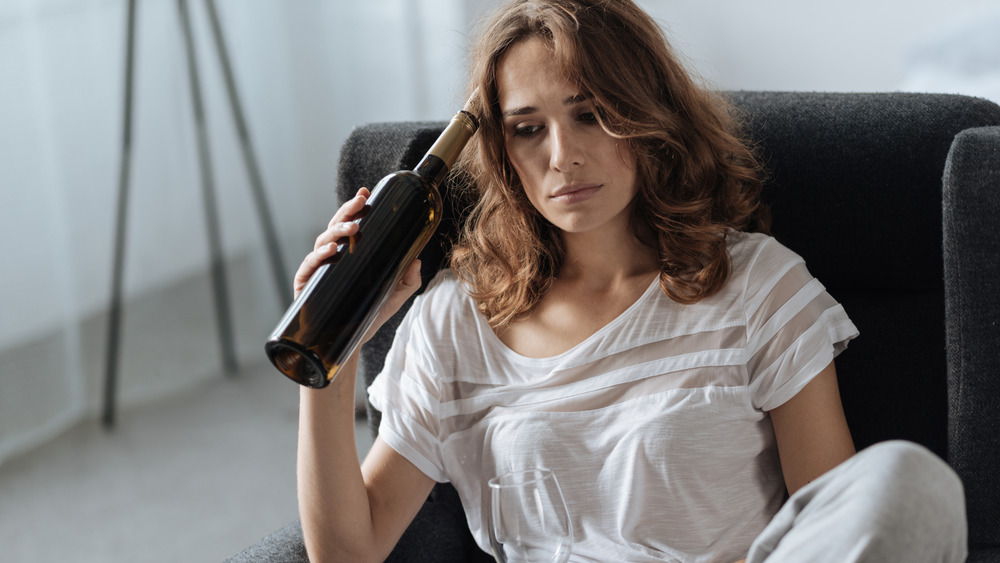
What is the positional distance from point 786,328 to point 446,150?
0.46 m

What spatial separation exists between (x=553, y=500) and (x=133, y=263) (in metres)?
2.38

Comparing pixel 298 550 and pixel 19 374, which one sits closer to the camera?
pixel 298 550

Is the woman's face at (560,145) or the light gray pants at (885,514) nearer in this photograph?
the light gray pants at (885,514)

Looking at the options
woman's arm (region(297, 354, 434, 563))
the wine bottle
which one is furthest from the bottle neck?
woman's arm (region(297, 354, 434, 563))

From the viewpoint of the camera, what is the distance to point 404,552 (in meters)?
1.36

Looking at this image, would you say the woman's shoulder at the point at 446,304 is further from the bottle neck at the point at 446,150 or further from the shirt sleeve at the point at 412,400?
the bottle neck at the point at 446,150

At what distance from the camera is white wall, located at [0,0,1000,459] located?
263 centimetres

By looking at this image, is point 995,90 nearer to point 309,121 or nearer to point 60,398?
point 309,121

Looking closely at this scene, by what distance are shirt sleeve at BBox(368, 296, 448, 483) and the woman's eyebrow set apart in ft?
1.03

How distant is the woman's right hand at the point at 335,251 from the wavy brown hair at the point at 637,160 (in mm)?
206

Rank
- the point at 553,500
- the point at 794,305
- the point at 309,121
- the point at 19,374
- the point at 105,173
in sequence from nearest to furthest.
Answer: the point at 553,500, the point at 794,305, the point at 19,374, the point at 105,173, the point at 309,121

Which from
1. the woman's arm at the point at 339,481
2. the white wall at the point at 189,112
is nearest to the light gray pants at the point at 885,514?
the woman's arm at the point at 339,481

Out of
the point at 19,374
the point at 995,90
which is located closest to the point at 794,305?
the point at 995,90

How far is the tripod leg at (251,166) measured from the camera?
2826mm
